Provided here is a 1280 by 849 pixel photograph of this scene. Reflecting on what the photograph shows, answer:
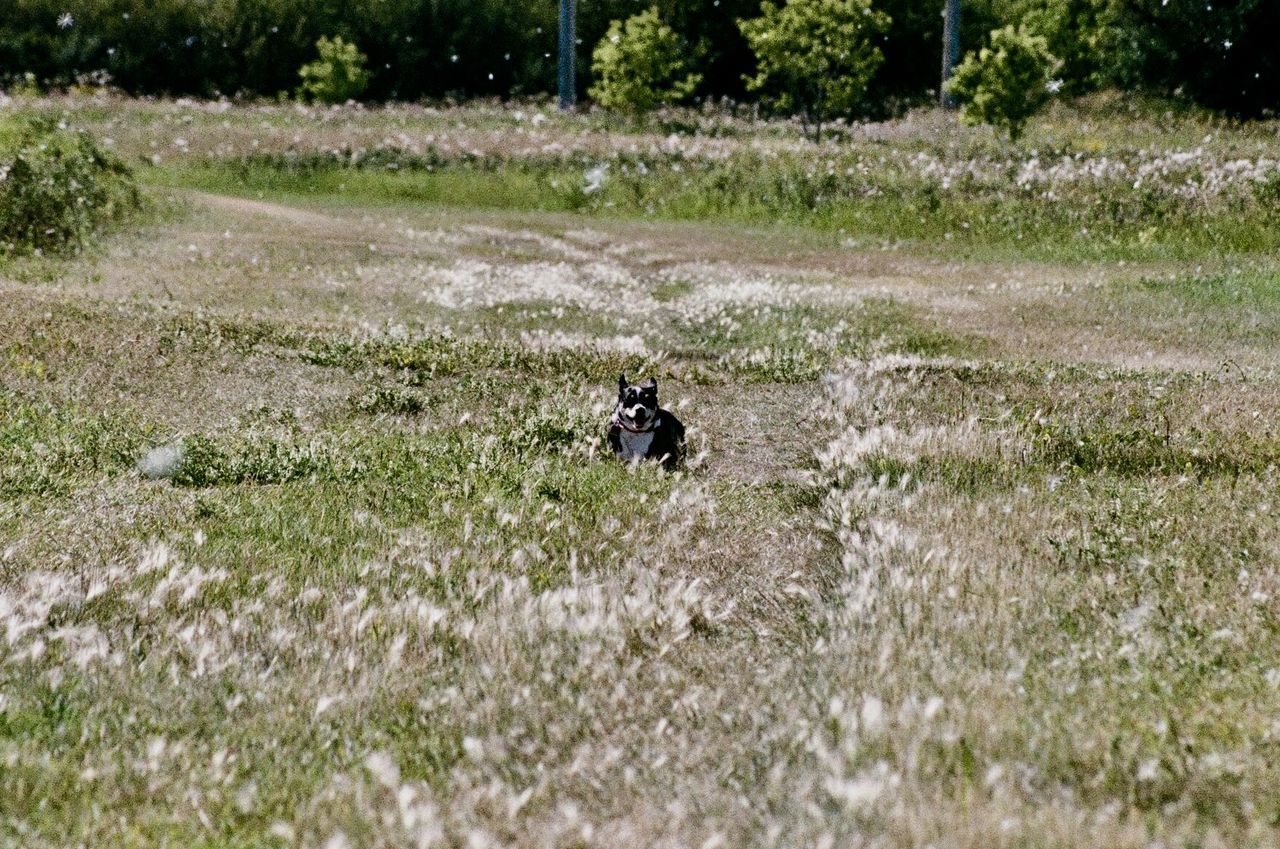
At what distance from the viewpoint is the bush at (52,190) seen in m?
18.3

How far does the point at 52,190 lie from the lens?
63.7 feet

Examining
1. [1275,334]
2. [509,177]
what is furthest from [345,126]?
[1275,334]

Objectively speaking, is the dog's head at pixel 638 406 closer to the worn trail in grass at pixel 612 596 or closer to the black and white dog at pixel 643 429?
the black and white dog at pixel 643 429

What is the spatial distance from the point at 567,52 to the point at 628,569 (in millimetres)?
42001

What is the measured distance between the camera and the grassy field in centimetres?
403

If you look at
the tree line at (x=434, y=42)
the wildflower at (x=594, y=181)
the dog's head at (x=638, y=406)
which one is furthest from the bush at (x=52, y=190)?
the tree line at (x=434, y=42)

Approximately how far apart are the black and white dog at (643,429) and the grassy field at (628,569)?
214 mm

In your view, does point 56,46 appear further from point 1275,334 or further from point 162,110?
point 1275,334

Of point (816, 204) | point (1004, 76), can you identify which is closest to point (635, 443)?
point (816, 204)

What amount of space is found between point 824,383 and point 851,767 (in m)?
8.04

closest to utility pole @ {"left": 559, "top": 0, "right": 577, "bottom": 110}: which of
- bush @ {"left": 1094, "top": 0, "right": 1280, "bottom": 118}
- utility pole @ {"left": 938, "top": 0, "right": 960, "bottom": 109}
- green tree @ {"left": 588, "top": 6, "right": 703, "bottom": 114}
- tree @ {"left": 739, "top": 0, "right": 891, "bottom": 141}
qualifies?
green tree @ {"left": 588, "top": 6, "right": 703, "bottom": 114}

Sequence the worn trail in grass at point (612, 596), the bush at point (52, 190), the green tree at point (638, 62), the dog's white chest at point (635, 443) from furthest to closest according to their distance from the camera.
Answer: the green tree at point (638, 62), the bush at point (52, 190), the dog's white chest at point (635, 443), the worn trail in grass at point (612, 596)

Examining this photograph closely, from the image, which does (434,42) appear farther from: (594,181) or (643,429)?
(643,429)

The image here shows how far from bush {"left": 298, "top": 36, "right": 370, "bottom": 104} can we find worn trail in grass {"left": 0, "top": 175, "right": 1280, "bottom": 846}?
36132mm
